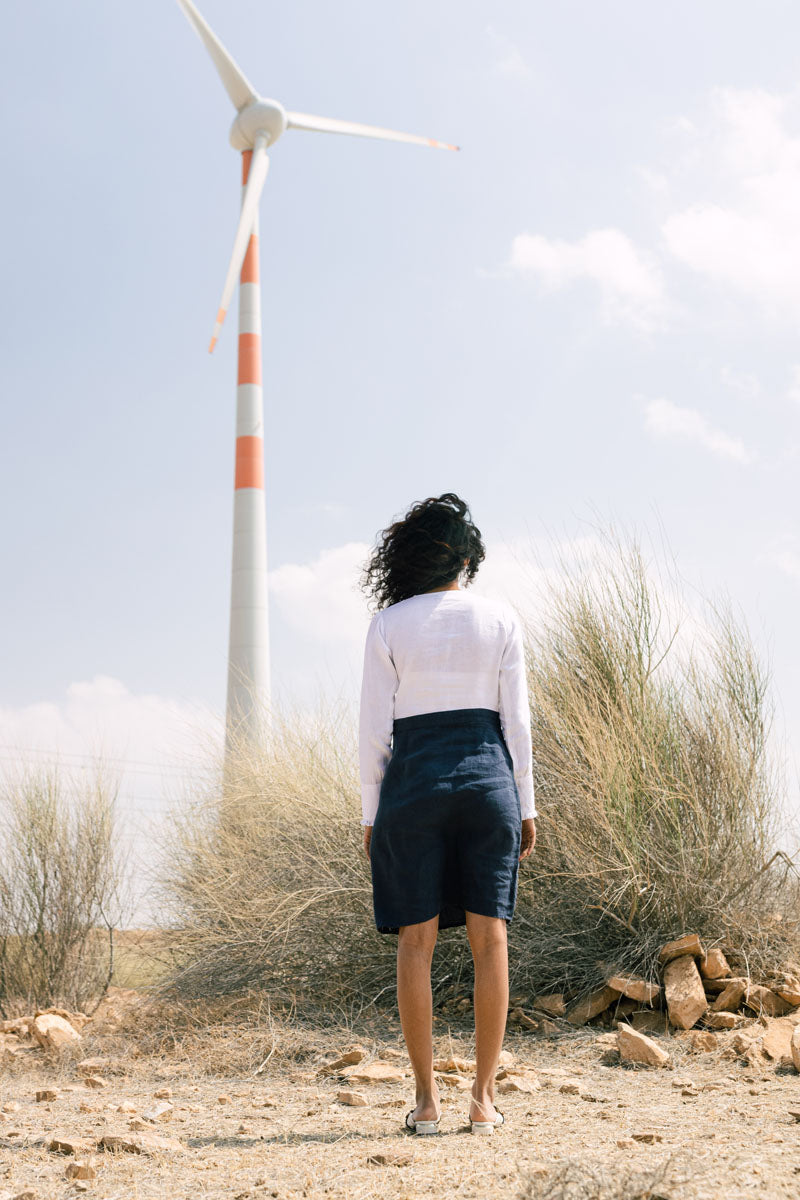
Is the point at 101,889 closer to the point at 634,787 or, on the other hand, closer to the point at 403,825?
the point at 634,787

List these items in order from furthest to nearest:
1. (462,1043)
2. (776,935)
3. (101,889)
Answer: (101,889) → (776,935) → (462,1043)

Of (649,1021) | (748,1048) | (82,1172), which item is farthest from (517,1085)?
→ (82,1172)

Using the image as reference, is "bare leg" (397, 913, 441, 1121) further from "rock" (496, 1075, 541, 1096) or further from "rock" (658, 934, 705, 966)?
"rock" (658, 934, 705, 966)

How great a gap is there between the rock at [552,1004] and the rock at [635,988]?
30 cm

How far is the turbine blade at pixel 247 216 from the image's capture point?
52.7 feet

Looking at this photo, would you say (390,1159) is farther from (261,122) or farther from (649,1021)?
(261,122)

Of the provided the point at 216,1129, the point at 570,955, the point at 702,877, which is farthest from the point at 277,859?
the point at 216,1129

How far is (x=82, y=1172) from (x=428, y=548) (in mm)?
2060

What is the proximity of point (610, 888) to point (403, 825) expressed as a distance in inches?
102

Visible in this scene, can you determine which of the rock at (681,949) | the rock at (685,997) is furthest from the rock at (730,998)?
the rock at (681,949)

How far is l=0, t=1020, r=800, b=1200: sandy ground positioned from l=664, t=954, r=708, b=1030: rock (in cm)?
24

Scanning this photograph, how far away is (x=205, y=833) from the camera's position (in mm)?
8641

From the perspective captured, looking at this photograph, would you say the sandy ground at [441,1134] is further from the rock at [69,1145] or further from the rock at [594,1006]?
the rock at [594,1006]

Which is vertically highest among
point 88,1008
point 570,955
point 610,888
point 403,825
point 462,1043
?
point 403,825
